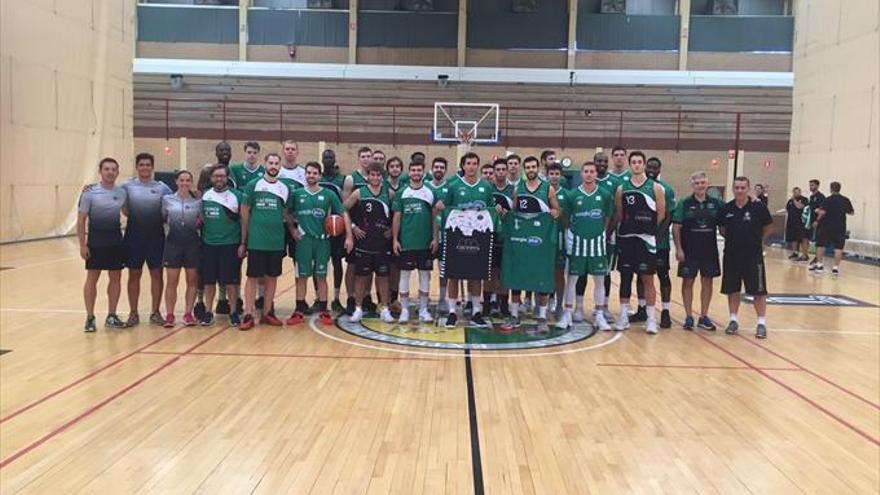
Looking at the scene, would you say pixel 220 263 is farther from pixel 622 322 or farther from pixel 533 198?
pixel 622 322

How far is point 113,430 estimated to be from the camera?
4250 millimetres

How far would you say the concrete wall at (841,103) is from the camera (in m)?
15.8

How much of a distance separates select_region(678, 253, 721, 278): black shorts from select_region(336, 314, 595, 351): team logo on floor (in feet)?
4.09

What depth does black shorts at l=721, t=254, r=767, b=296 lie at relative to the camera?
717 centimetres

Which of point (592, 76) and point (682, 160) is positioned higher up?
point (592, 76)

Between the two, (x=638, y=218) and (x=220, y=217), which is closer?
(x=220, y=217)

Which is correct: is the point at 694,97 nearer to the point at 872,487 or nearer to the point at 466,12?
the point at 466,12

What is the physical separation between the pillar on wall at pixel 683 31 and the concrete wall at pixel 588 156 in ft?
20.6

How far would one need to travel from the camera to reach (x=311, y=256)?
7227 millimetres

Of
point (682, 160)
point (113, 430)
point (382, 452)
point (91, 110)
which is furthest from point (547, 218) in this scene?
point (682, 160)

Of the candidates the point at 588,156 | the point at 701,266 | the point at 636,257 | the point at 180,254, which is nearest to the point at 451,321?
the point at 636,257

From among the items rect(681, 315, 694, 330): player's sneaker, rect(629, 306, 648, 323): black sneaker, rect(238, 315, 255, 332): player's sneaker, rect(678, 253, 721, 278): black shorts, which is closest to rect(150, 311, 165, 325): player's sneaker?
rect(238, 315, 255, 332): player's sneaker

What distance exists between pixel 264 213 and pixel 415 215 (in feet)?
5.28

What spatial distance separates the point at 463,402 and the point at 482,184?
2.83 meters
